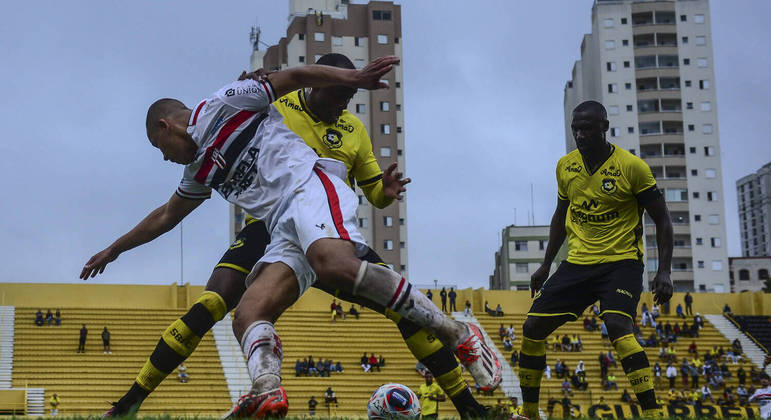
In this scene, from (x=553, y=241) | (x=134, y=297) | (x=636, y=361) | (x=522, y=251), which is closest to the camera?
(x=636, y=361)

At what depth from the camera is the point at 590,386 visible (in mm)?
40594

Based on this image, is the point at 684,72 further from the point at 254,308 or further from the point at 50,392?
the point at 254,308

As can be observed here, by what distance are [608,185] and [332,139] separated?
8.57 ft

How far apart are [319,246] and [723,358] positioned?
42228 mm

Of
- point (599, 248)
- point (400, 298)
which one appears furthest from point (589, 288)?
point (400, 298)

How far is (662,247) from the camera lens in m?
9.18

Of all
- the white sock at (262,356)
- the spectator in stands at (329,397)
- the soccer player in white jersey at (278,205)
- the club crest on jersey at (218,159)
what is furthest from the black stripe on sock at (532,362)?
the spectator in stands at (329,397)

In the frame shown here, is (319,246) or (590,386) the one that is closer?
(319,246)

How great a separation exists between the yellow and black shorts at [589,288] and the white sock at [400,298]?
105 inches

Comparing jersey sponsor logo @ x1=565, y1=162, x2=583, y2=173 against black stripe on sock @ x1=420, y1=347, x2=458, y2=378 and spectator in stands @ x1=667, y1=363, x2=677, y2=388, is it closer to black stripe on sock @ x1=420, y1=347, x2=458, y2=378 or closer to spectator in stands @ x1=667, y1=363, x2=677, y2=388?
black stripe on sock @ x1=420, y1=347, x2=458, y2=378

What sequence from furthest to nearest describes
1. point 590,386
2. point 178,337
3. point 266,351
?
point 590,386
point 178,337
point 266,351

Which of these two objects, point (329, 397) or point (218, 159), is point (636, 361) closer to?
point (218, 159)

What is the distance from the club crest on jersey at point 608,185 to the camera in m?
9.05

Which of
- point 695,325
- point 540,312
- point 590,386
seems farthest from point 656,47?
point 540,312
